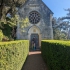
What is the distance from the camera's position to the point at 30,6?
26391 mm

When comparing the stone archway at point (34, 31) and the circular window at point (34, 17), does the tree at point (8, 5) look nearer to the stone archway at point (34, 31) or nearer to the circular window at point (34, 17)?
the circular window at point (34, 17)

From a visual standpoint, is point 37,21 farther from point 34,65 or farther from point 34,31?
point 34,65

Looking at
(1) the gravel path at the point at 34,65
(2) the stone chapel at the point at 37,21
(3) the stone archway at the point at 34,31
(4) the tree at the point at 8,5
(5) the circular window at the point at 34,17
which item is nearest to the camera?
(1) the gravel path at the point at 34,65

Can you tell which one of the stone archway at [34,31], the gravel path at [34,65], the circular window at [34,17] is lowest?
the gravel path at [34,65]

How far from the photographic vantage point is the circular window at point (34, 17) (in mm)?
26167

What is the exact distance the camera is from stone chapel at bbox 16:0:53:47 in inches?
1009

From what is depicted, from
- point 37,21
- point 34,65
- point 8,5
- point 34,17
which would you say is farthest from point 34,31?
point 34,65

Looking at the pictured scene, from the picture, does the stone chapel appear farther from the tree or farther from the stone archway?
the tree

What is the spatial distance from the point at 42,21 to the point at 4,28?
23.6 ft

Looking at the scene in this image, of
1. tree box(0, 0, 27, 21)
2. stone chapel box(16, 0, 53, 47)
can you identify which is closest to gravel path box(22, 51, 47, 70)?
tree box(0, 0, 27, 21)

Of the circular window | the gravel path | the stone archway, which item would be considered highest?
the circular window

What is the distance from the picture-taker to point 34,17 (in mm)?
26531

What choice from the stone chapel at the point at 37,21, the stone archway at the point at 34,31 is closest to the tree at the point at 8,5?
the stone chapel at the point at 37,21

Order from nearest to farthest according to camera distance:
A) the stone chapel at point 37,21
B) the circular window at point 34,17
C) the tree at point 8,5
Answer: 1. the tree at point 8,5
2. the stone chapel at point 37,21
3. the circular window at point 34,17
